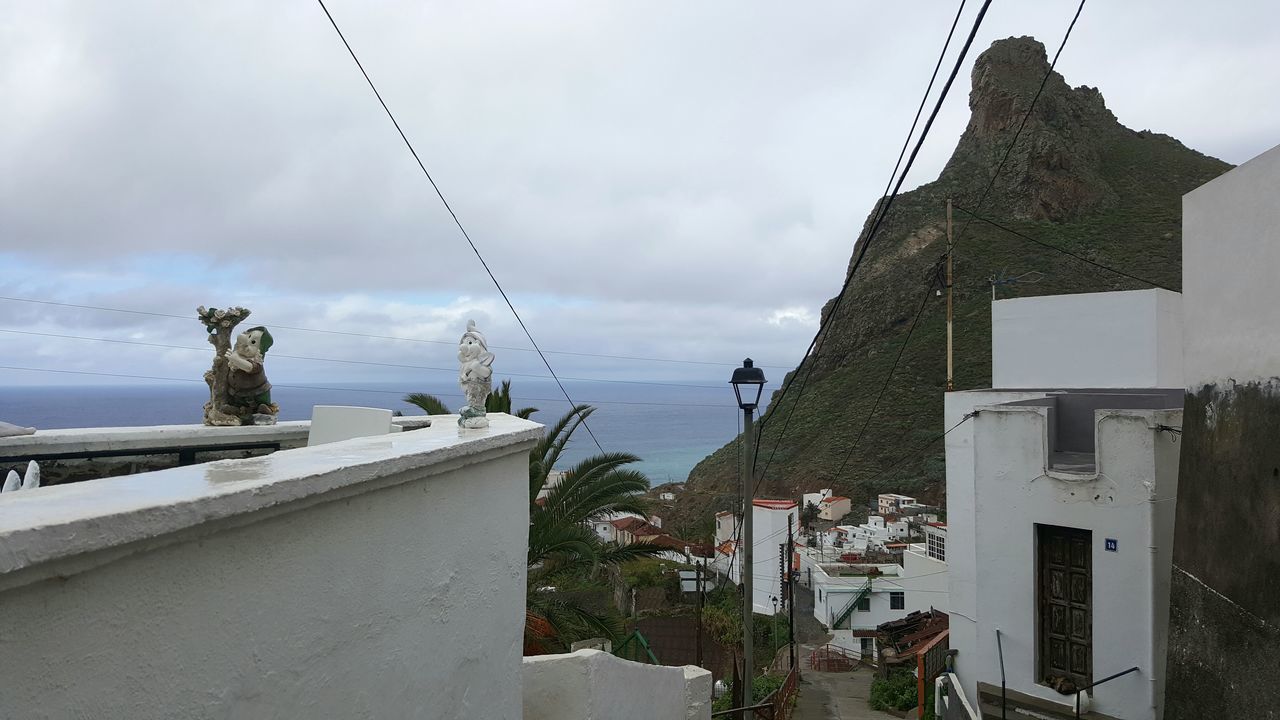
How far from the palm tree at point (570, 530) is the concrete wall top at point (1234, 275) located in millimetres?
6289

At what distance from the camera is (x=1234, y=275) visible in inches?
209

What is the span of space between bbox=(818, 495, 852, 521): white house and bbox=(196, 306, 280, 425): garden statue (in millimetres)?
36604

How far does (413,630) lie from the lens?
3.30 metres

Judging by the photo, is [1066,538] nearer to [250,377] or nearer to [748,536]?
[748,536]

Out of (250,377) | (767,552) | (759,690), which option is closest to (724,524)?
(767,552)

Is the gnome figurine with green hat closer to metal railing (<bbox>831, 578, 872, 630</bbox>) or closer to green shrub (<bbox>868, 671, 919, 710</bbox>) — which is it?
green shrub (<bbox>868, 671, 919, 710</bbox>)

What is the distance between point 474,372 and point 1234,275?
511cm

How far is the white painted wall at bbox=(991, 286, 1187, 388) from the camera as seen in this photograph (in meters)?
12.7

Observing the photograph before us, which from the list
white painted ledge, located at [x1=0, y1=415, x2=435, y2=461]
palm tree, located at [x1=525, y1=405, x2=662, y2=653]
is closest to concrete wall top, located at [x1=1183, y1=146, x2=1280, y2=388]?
white painted ledge, located at [x1=0, y1=415, x2=435, y2=461]

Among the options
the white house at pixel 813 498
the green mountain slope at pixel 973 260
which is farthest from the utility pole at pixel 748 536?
the white house at pixel 813 498

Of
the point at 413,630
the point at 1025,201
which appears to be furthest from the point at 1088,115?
the point at 413,630

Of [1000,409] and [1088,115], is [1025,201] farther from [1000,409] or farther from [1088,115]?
[1000,409]

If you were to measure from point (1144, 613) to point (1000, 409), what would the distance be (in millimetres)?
2789

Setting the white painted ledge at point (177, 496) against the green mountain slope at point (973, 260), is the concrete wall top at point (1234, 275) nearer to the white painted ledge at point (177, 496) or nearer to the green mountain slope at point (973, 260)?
the white painted ledge at point (177, 496)
